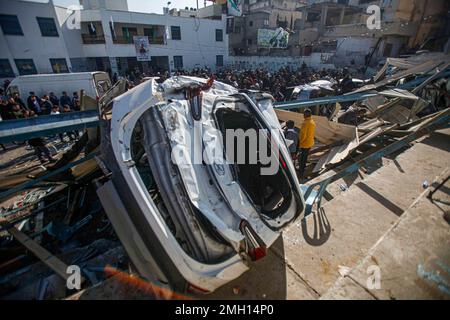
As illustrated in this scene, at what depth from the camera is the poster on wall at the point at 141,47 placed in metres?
22.3

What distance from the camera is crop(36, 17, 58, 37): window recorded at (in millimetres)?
19425

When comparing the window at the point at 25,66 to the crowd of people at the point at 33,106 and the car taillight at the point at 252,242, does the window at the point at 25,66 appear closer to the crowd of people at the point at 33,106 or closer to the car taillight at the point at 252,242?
the crowd of people at the point at 33,106

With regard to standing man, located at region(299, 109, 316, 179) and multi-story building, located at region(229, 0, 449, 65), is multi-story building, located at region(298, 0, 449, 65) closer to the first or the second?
multi-story building, located at region(229, 0, 449, 65)

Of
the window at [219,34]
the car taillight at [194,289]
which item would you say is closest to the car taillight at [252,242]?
the car taillight at [194,289]

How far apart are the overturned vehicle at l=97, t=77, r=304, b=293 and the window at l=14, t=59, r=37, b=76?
24136mm

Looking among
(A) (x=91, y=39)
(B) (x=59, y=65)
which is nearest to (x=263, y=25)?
(A) (x=91, y=39)

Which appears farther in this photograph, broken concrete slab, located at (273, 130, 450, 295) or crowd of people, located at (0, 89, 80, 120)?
crowd of people, located at (0, 89, 80, 120)

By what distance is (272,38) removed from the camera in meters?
30.8

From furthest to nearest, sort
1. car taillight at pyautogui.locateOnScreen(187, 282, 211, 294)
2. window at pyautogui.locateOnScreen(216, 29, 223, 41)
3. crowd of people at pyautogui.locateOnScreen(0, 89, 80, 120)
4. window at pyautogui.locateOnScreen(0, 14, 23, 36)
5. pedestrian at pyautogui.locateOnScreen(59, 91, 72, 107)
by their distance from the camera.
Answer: window at pyautogui.locateOnScreen(216, 29, 223, 41), window at pyautogui.locateOnScreen(0, 14, 23, 36), pedestrian at pyautogui.locateOnScreen(59, 91, 72, 107), crowd of people at pyautogui.locateOnScreen(0, 89, 80, 120), car taillight at pyautogui.locateOnScreen(187, 282, 211, 294)

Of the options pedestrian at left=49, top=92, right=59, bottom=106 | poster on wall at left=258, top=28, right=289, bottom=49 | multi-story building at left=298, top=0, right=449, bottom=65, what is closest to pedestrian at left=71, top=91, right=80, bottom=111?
pedestrian at left=49, top=92, right=59, bottom=106

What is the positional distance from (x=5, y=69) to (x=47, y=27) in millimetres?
5311

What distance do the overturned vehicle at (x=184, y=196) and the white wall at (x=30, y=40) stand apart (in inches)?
961

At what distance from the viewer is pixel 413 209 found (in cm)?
334
